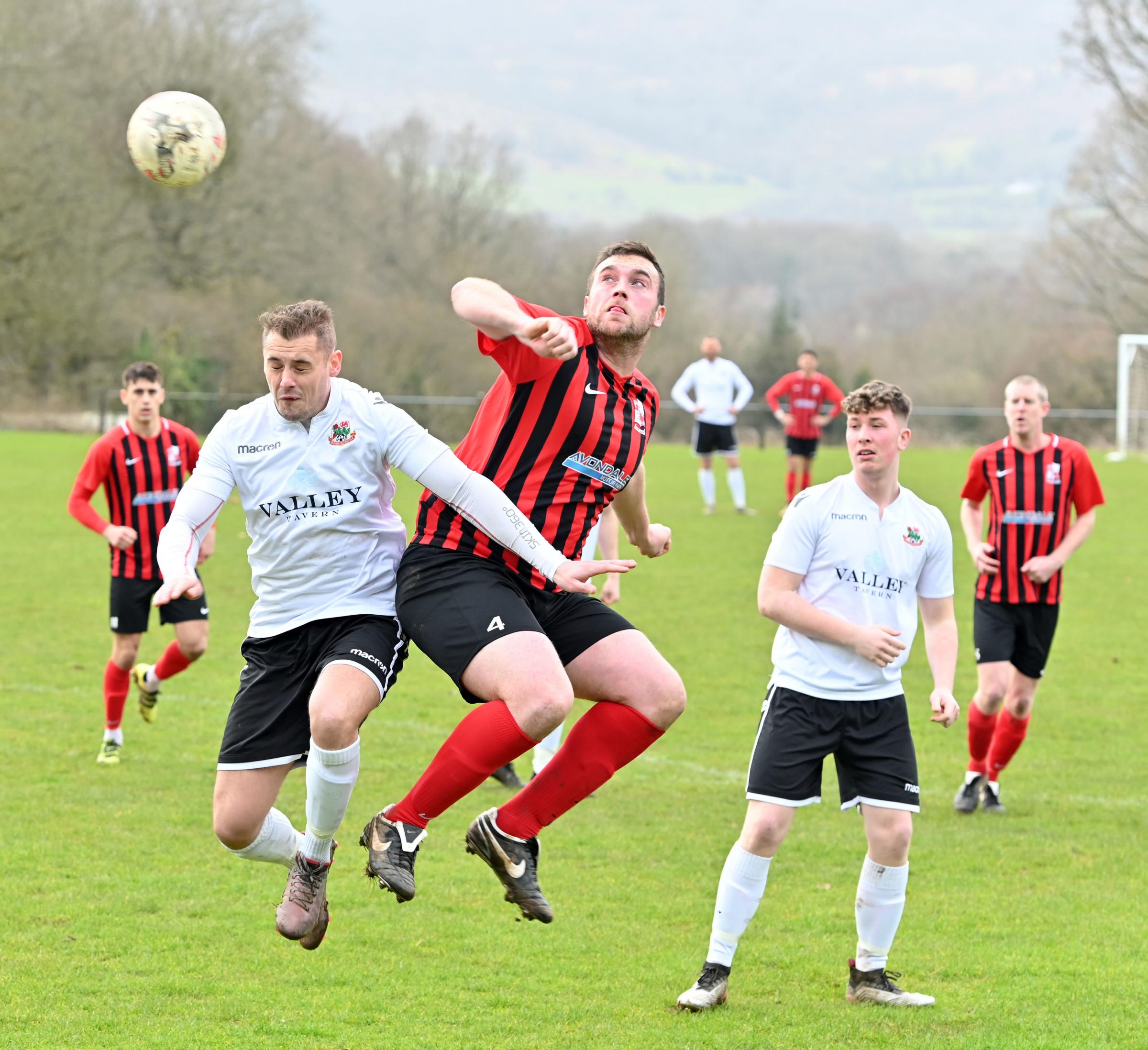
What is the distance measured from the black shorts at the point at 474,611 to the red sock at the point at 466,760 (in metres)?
0.12

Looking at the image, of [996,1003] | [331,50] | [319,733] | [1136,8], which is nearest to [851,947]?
[996,1003]

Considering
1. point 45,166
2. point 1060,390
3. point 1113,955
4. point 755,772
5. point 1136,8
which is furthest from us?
point 1060,390

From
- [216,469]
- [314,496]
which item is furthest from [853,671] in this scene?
[216,469]

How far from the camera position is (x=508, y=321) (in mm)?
4281

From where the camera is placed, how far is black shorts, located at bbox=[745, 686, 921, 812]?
5.30 m

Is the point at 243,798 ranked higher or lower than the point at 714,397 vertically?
lower

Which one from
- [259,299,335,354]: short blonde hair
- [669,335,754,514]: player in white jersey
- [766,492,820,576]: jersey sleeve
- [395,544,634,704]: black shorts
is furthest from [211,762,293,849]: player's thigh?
[669,335,754,514]: player in white jersey

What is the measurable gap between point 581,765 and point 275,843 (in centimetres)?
139

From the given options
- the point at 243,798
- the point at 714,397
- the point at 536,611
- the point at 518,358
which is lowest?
the point at 243,798

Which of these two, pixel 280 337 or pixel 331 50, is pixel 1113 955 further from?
pixel 331 50

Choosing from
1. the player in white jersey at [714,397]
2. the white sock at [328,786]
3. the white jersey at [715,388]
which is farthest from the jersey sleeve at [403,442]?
the white jersey at [715,388]

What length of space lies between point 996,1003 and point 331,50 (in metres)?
50.0

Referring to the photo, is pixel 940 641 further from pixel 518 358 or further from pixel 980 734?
pixel 980 734

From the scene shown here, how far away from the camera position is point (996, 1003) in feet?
18.3
